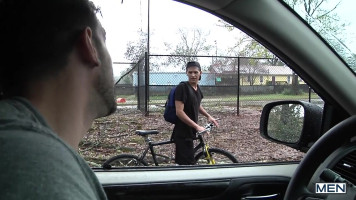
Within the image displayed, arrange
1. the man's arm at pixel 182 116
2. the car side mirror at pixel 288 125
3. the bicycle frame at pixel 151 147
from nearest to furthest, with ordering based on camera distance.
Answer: the car side mirror at pixel 288 125 → the man's arm at pixel 182 116 → the bicycle frame at pixel 151 147

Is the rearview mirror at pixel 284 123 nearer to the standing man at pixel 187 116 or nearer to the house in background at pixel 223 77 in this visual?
the standing man at pixel 187 116

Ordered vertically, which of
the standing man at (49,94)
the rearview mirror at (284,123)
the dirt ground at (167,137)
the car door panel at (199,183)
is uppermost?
the standing man at (49,94)

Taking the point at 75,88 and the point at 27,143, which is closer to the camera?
the point at 27,143

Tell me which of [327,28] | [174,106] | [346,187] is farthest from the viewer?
[174,106]

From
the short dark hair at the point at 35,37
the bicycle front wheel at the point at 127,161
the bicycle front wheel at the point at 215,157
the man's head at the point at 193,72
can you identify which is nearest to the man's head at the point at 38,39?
the short dark hair at the point at 35,37

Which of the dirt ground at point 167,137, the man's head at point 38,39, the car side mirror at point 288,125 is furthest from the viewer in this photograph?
the dirt ground at point 167,137

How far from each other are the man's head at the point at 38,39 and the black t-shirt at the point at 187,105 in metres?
3.43

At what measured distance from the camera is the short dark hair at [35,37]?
2.68 feet

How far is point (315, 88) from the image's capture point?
173 cm

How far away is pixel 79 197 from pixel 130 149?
5.25m

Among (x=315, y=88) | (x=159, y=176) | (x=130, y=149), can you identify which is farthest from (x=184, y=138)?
(x=315, y=88)

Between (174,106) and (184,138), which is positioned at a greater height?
(174,106)

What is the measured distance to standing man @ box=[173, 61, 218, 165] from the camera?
437 cm

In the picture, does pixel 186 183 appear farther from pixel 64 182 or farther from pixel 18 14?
pixel 64 182
